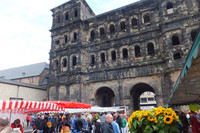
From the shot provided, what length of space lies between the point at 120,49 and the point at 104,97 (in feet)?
26.7

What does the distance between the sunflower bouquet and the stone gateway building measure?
47.7ft

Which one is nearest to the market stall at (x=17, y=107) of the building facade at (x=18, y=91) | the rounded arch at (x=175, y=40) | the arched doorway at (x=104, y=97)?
the arched doorway at (x=104, y=97)

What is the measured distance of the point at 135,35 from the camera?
19.9 m

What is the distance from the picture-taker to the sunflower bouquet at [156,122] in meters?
2.97

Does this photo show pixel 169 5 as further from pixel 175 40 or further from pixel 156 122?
pixel 156 122

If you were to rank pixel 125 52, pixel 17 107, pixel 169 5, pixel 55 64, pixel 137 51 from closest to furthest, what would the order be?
1. pixel 17 107
2. pixel 169 5
3. pixel 137 51
4. pixel 125 52
5. pixel 55 64

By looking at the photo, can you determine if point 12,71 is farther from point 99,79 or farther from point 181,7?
point 181,7

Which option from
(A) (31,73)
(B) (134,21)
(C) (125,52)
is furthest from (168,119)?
(A) (31,73)

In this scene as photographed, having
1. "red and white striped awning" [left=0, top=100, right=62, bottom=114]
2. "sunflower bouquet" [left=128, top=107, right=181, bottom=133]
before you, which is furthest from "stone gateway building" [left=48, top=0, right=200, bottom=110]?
"sunflower bouquet" [left=128, top=107, right=181, bottom=133]

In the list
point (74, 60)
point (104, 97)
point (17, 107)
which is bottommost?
point (17, 107)

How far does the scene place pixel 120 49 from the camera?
67.4 ft

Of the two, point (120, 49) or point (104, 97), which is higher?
point (120, 49)

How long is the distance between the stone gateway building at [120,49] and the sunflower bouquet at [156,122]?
14.5 meters

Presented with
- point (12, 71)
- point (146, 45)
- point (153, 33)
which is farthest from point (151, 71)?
point (12, 71)
